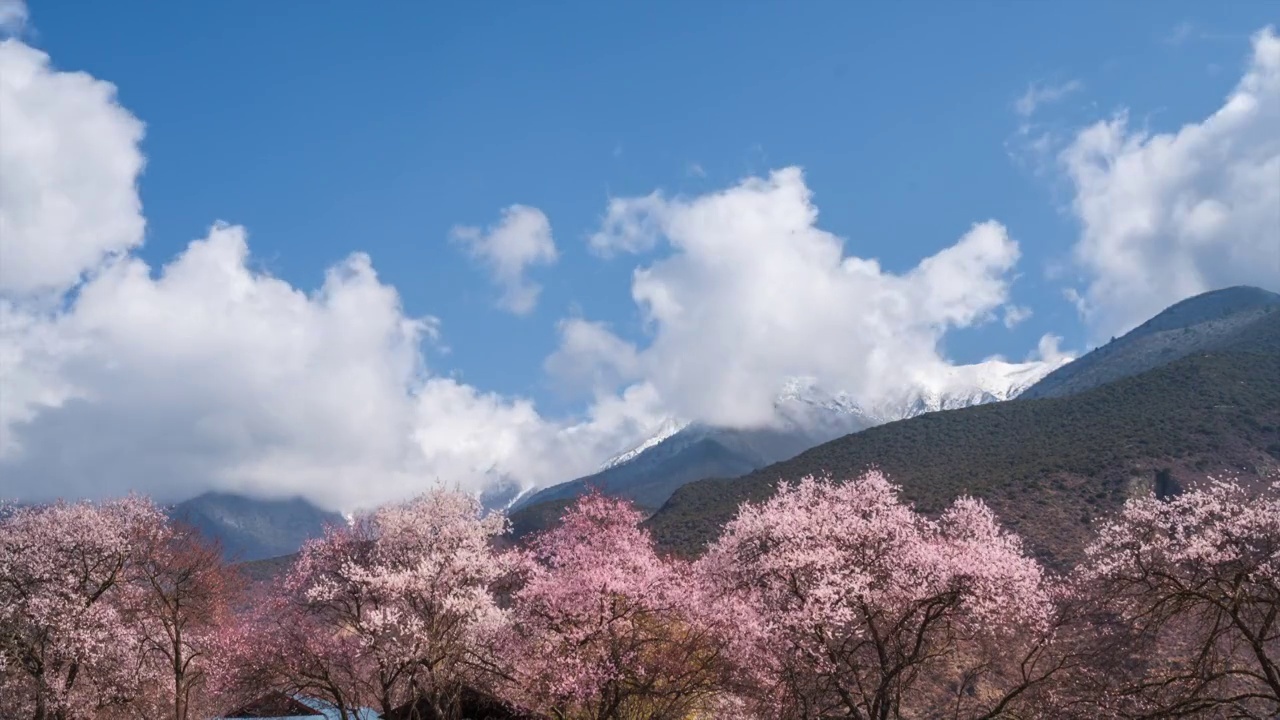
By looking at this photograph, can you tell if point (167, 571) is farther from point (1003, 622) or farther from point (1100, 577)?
point (1100, 577)

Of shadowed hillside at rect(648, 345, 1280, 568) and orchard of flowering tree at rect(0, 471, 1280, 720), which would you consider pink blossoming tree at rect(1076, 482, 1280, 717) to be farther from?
shadowed hillside at rect(648, 345, 1280, 568)

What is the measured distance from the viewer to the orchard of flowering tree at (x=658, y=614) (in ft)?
78.9

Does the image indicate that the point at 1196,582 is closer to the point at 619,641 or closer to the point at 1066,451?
the point at 619,641

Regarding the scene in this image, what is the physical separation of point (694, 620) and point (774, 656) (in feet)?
11.2

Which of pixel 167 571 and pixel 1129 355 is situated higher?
→ pixel 1129 355

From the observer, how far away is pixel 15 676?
36.2m

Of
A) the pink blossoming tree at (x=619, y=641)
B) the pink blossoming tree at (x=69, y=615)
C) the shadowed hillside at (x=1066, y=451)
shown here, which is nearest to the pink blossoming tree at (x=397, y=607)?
the pink blossoming tree at (x=619, y=641)

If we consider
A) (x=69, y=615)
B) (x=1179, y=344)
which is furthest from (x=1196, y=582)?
(x=1179, y=344)

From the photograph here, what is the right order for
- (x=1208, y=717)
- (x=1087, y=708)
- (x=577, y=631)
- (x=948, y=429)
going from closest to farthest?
(x=1208, y=717)
(x=1087, y=708)
(x=577, y=631)
(x=948, y=429)

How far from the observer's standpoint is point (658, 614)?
30.1 m

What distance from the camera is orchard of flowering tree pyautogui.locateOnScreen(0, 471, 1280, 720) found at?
24.1 meters

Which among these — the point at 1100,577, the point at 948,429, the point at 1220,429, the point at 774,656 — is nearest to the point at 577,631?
the point at 774,656

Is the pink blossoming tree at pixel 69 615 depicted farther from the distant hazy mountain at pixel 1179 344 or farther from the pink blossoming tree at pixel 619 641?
the distant hazy mountain at pixel 1179 344

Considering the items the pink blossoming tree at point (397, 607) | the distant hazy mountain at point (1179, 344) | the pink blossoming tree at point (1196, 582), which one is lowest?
the pink blossoming tree at point (1196, 582)
